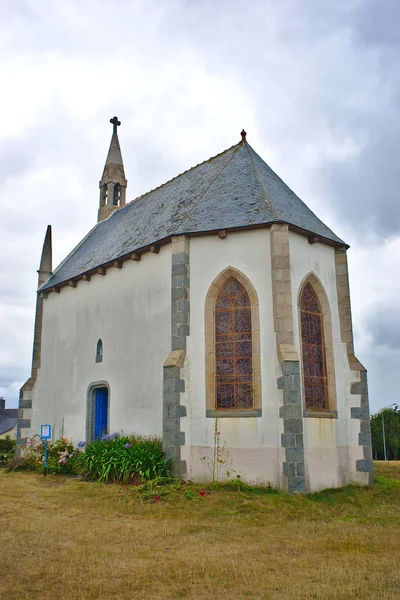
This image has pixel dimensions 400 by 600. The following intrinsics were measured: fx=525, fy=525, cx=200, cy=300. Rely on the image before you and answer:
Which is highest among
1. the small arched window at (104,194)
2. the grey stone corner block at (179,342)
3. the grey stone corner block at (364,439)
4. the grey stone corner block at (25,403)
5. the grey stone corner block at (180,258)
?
the small arched window at (104,194)

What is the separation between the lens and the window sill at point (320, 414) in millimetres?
12625

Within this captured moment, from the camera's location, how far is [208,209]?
14617mm

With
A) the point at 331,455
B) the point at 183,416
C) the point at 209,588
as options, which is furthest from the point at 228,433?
the point at 209,588

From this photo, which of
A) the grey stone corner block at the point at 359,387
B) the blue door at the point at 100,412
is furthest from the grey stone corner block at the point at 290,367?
the blue door at the point at 100,412

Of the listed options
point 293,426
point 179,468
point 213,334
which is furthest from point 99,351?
point 293,426

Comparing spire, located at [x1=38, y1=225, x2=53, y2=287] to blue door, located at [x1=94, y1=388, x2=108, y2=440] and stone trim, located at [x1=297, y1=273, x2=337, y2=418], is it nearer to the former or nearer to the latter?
blue door, located at [x1=94, y1=388, x2=108, y2=440]

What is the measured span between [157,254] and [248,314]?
339 cm

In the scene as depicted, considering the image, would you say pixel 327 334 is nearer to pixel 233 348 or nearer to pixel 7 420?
pixel 233 348

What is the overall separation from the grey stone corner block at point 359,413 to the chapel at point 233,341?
3cm

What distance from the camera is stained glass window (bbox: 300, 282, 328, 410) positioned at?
13.2m

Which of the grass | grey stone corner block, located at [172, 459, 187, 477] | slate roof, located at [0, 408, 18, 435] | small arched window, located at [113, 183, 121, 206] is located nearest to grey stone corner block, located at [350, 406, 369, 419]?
the grass

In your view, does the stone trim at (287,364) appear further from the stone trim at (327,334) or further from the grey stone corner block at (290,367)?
the stone trim at (327,334)

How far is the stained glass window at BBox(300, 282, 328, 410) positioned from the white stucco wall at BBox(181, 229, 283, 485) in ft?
3.98

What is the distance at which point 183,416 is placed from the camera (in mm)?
12609
